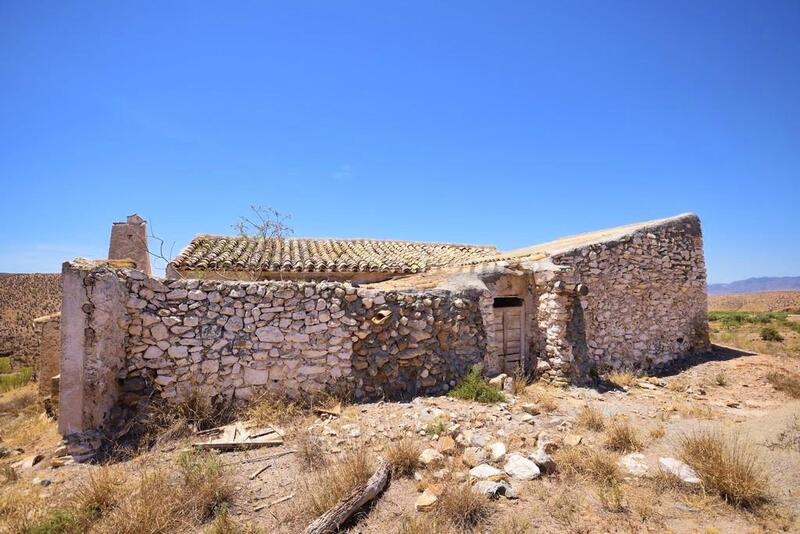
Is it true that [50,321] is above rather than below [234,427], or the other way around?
above

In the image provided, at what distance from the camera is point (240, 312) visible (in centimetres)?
684

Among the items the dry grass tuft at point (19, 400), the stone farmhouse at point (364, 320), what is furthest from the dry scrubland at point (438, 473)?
the dry grass tuft at point (19, 400)

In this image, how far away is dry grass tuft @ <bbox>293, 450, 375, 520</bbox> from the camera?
397cm

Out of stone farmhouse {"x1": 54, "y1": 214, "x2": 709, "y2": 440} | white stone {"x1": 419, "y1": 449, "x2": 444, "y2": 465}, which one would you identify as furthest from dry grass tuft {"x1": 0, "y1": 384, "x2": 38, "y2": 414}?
white stone {"x1": 419, "y1": 449, "x2": 444, "y2": 465}

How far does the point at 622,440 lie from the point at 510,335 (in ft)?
13.8

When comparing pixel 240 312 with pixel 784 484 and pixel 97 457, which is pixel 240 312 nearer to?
pixel 97 457

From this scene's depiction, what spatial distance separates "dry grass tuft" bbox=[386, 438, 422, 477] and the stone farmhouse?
255 cm

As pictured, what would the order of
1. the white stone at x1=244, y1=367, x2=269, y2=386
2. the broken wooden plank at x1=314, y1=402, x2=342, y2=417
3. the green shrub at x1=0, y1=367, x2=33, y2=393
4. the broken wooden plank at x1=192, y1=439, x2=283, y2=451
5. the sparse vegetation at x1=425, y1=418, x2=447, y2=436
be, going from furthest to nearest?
the green shrub at x1=0, y1=367, x2=33, y2=393 → the white stone at x1=244, y1=367, x2=269, y2=386 → the broken wooden plank at x1=314, y1=402, x2=342, y2=417 → the sparse vegetation at x1=425, y1=418, x2=447, y2=436 → the broken wooden plank at x1=192, y1=439, x2=283, y2=451

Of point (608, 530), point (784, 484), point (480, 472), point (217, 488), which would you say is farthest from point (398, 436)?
point (784, 484)

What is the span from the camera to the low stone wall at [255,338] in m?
5.91

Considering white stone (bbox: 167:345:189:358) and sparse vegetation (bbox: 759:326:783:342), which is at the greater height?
white stone (bbox: 167:345:189:358)

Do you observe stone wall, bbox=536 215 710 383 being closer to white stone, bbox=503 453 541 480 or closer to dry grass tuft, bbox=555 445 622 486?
dry grass tuft, bbox=555 445 622 486

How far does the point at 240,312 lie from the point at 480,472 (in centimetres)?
461

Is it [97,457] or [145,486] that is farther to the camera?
[97,457]
